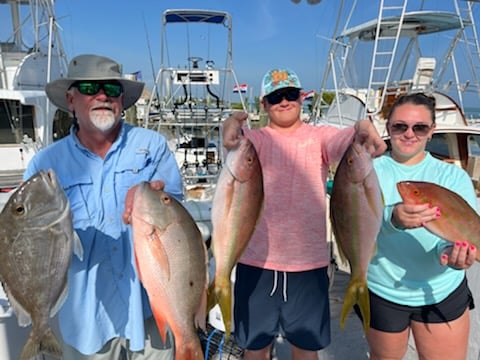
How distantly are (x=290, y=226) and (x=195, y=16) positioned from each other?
6.61 metres

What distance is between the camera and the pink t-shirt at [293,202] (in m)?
2.19

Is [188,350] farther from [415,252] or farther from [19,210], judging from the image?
[415,252]

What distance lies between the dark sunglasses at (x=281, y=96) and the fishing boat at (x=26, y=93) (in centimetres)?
599

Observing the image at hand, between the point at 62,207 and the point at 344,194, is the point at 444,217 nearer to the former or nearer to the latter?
the point at 344,194

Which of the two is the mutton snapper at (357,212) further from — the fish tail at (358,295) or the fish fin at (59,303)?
the fish fin at (59,303)

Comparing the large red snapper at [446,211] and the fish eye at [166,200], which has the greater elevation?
the fish eye at [166,200]

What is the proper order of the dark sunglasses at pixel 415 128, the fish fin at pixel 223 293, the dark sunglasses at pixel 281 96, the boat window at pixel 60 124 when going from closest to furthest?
the fish fin at pixel 223 293 → the dark sunglasses at pixel 415 128 → the dark sunglasses at pixel 281 96 → the boat window at pixel 60 124

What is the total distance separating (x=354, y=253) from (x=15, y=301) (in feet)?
5.09

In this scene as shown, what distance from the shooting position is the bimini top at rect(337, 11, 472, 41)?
23.6 ft

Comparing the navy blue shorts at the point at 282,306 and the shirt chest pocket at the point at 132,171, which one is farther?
the navy blue shorts at the point at 282,306

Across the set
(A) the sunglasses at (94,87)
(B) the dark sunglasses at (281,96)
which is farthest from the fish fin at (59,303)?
(B) the dark sunglasses at (281,96)

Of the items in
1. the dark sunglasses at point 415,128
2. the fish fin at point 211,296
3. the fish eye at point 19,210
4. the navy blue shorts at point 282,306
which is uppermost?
the dark sunglasses at point 415,128

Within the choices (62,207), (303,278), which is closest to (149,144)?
(62,207)

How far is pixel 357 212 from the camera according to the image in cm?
182
